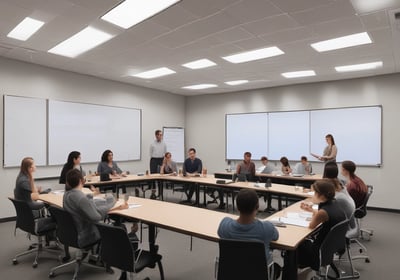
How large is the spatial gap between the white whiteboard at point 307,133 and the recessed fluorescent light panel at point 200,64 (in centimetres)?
306

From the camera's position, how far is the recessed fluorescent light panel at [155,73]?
6341 millimetres

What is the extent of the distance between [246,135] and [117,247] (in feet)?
22.1

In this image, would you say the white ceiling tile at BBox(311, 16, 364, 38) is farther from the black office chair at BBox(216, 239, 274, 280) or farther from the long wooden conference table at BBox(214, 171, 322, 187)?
the black office chair at BBox(216, 239, 274, 280)

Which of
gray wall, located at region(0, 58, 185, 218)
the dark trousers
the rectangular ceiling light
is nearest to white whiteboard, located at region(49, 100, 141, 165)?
gray wall, located at region(0, 58, 185, 218)

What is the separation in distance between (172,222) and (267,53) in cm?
365

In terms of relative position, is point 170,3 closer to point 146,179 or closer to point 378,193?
point 146,179

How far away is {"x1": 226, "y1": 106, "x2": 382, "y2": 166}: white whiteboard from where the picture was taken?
21.7 ft

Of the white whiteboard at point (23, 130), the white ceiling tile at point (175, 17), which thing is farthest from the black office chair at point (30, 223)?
the white ceiling tile at point (175, 17)

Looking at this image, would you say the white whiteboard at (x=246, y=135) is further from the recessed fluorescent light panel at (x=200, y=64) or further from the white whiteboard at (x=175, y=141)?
the recessed fluorescent light panel at (x=200, y=64)

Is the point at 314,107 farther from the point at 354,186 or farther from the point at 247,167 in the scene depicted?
the point at 354,186

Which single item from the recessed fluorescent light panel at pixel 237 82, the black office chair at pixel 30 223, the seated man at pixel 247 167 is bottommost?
the black office chair at pixel 30 223

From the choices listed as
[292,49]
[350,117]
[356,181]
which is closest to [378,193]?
[350,117]

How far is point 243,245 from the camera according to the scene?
5.97 ft

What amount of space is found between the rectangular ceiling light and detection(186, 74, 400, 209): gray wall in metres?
4.93
